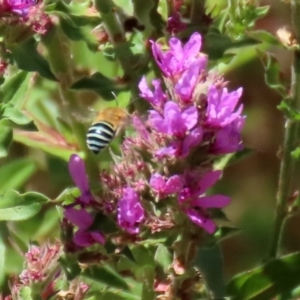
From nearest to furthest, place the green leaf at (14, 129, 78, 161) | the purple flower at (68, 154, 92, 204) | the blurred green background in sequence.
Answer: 1. the purple flower at (68, 154, 92, 204)
2. the green leaf at (14, 129, 78, 161)
3. the blurred green background

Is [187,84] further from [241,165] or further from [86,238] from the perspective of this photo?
[241,165]

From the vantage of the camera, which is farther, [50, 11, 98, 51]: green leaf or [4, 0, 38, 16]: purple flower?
[50, 11, 98, 51]: green leaf

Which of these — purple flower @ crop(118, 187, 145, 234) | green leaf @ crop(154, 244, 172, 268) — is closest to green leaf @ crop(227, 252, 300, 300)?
green leaf @ crop(154, 244, 172, 268)

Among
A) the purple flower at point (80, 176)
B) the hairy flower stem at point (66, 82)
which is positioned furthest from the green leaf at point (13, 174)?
the purple flower at point (80, 176)

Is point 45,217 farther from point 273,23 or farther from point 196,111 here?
point 273,23

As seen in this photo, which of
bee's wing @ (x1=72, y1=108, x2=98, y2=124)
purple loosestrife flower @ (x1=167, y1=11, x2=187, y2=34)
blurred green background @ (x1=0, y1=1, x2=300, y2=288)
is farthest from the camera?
blurred green background @ (x1=0, y1=1, x2=300, y2=288)

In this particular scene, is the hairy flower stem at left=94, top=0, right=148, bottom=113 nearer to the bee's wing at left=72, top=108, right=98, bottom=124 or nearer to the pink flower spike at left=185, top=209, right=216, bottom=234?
the bee's wing at left=72, top=108, right=98, bottom=124

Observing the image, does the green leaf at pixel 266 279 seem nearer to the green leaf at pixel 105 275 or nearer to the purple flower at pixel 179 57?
the green leaf at pixel 105 275
